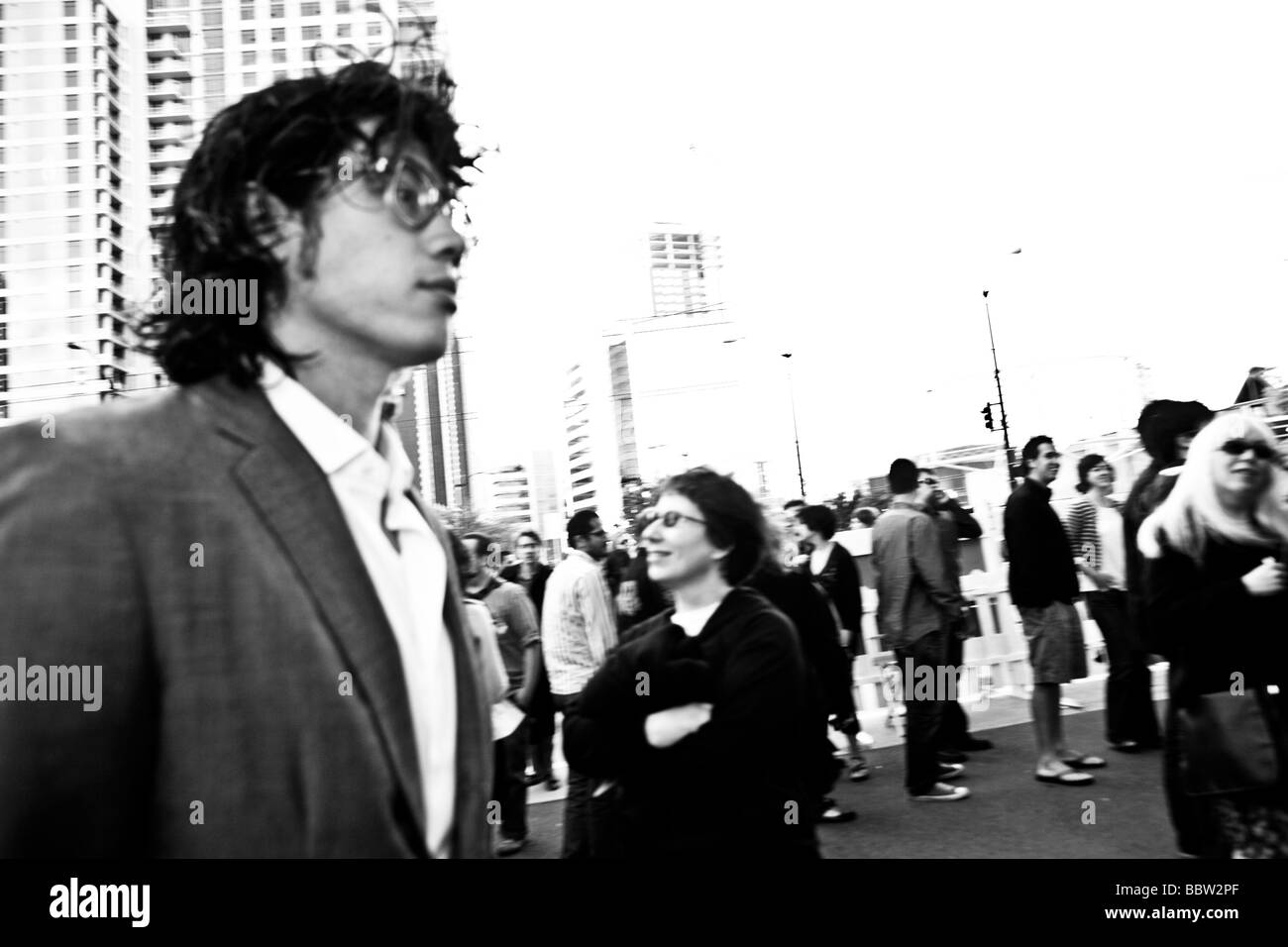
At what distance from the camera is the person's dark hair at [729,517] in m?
1.96

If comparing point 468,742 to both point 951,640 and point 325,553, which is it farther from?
point 951,640

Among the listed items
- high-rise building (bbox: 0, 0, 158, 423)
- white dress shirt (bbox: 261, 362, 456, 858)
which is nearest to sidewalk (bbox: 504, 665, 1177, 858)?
white dress shirt (bbox: 261, 362, 456, 858)

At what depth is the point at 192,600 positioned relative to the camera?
0.74 meters

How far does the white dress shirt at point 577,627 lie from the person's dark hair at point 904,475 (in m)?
1.62

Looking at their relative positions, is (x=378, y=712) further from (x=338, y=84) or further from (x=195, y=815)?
(x=338, y=84)

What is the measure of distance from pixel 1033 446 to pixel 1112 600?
1.10m

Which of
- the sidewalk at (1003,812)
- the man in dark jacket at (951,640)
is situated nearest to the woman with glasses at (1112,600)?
the sidewalk at (1003,812)

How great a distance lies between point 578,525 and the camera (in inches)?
166

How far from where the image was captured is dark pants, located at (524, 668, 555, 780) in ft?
16.2

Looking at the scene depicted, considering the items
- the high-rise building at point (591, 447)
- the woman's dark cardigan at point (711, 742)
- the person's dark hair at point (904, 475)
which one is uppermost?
the high-rise building at point (591, 447)

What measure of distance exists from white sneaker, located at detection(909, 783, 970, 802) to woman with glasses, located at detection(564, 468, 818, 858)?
2485 mm

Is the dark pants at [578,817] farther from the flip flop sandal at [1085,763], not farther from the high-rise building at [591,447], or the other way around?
the flip flop sandal at [1085,763]

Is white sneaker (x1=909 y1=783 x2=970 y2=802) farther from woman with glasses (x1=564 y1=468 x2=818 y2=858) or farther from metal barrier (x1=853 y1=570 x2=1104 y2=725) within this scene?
Answer: woman with glasses (x1=564 y1=468 x2=818 y2=858)
